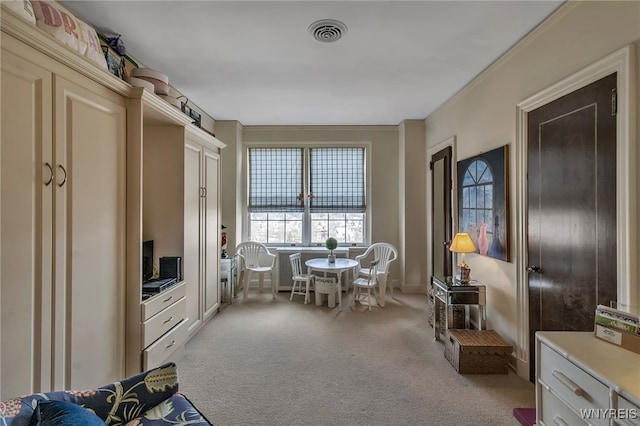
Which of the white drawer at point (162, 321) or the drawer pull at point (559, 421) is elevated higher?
the white drawer at point (162, 321)

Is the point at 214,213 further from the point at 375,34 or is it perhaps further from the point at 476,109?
the point at 476,109

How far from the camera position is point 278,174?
5.34 meters

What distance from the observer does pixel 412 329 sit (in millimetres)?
3457

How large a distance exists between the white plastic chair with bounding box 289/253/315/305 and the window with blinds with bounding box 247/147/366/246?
0.65 meters

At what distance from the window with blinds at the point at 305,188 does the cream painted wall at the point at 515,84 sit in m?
1.84

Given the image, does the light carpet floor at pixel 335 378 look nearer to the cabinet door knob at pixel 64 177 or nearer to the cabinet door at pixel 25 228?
the cabinet door at pixel 25 228

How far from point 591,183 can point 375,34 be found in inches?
72.4

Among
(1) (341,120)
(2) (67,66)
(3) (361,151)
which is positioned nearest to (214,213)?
(2) (67,66)

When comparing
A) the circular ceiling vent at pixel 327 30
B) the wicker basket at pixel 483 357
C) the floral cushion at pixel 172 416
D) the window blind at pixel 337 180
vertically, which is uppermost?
the circular ceiling vent at pixel 327 30

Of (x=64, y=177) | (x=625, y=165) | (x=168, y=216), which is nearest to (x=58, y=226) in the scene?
(x=64, y=177)

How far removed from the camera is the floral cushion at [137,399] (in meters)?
1.27

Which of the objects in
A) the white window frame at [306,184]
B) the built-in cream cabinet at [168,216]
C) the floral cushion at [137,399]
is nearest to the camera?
the floral cushion at [137,399]

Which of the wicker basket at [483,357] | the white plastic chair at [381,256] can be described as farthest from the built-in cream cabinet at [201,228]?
the wicker basket at [483,357]

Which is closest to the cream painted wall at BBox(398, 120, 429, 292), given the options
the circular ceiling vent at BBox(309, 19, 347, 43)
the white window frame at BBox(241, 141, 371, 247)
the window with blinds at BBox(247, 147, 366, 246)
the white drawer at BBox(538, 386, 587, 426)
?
the white window frame at BBox(241, 141, 371, 247)
